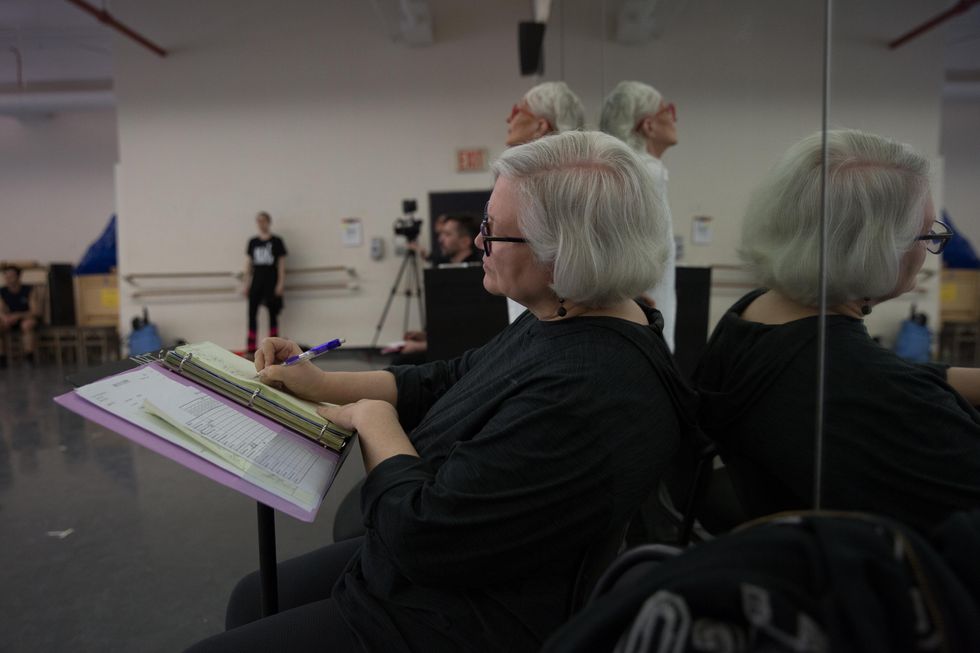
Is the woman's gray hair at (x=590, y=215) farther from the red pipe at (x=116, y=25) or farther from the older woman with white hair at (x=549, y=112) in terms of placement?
the red pipe at (x=116, y=25)

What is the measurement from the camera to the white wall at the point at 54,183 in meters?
8.14

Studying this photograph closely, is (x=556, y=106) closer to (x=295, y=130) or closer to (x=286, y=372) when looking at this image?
(x=286, y=372)

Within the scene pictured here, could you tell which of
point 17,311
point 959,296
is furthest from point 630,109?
point 17,311

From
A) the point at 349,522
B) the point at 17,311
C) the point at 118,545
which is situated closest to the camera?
the point at 349,522

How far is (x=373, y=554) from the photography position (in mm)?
793

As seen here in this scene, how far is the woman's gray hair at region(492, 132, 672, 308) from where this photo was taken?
78 cm

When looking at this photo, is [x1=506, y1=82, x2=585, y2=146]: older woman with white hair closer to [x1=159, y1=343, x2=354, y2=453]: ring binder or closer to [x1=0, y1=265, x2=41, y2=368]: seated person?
[x1=159, y1=343, x2=354, y2=453]: ring binder

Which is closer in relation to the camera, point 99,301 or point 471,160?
point 471,160

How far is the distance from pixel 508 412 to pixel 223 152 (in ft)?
21.9

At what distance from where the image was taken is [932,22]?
684mm

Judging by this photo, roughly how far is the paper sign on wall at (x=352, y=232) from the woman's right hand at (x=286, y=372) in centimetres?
544

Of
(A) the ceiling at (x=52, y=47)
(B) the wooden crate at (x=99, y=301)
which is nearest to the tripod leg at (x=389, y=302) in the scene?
(A) the ceiling at (x=52, y=47)

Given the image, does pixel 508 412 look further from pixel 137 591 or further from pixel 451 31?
pixel 451 31

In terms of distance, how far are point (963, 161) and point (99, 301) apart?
836 cm
